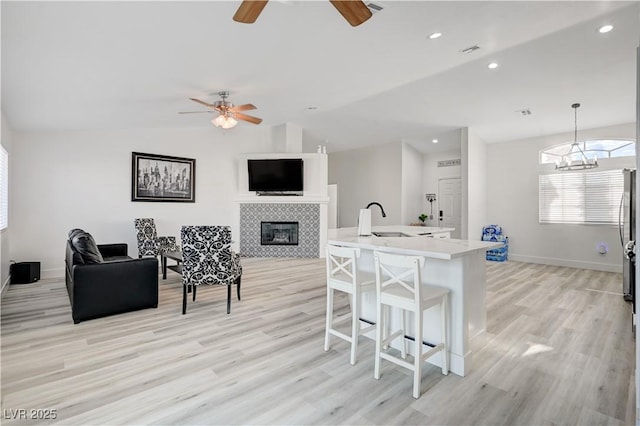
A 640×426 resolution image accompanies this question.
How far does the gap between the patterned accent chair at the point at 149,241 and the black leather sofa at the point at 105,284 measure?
2023mm

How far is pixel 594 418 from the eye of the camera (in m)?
1.80

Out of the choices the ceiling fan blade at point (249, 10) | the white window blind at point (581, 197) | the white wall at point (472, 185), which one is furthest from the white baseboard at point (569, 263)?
the ceiling fan blade at point (249, 10)

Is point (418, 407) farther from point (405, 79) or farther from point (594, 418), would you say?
point (405, 79)

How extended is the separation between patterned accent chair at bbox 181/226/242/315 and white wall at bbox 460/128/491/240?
527cm

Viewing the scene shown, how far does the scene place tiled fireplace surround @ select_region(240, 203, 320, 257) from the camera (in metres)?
7.39

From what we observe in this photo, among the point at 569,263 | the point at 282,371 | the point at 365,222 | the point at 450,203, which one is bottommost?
the point at 282,371

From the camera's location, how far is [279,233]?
752cm

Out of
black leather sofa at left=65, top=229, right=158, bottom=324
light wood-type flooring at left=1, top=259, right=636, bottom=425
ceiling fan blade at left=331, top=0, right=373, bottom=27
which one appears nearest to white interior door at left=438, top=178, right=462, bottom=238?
light wood-type flooring at left=1, top=259, right=636, bottom=425

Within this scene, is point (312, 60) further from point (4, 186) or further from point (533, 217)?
point (533, 217)

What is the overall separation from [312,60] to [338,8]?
5.93 ft

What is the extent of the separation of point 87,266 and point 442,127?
6.82 m

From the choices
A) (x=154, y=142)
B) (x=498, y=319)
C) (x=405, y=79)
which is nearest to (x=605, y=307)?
(x=498, y=319)

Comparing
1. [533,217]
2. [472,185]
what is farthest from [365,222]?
[533,217]

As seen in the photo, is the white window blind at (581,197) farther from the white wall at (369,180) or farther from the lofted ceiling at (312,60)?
the white wall at (369,180)
